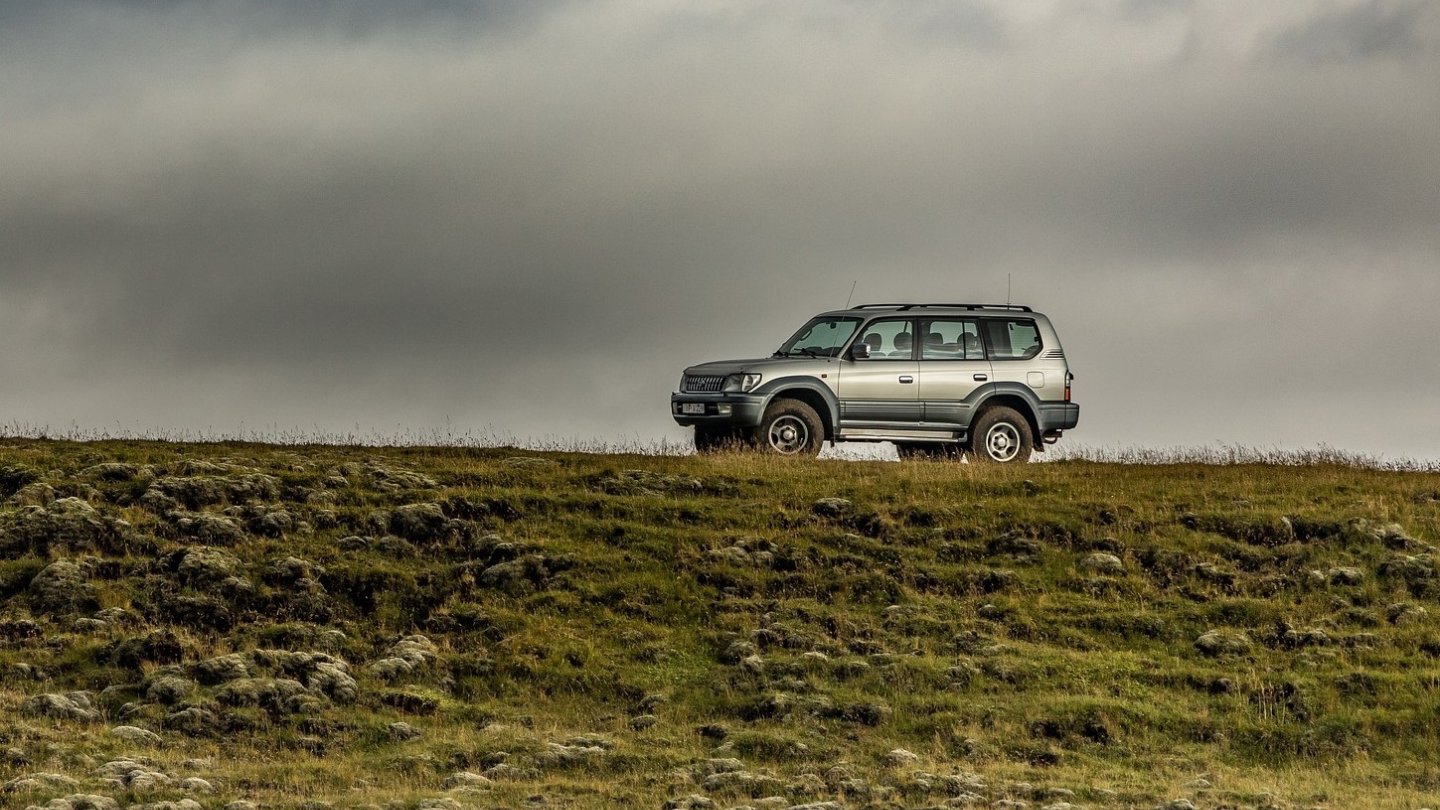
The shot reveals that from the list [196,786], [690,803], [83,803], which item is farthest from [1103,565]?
[83,803]

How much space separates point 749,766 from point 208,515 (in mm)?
11208

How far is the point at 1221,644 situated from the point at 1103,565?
9.35ft

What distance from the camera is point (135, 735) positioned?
17.6 m

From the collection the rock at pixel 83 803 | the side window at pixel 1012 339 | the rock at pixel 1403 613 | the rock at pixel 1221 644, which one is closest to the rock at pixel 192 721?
the rock at pixel 83 803

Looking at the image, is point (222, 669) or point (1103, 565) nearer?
point (222, 669)

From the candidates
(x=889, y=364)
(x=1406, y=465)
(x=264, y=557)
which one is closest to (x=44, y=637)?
(x=264, y=557)

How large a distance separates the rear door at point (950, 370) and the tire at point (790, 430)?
6.92 ft

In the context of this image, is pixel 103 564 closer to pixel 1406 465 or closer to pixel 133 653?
pixel 133 653

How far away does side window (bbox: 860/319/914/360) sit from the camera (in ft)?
92.3

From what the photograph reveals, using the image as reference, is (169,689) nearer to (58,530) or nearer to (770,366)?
(58,530)

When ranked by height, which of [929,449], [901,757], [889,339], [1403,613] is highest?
[889,339]

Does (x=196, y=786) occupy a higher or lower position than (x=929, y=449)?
lower

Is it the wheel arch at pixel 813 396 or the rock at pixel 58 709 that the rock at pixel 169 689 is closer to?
the rock at pixel 58 709

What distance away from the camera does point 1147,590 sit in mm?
22828
